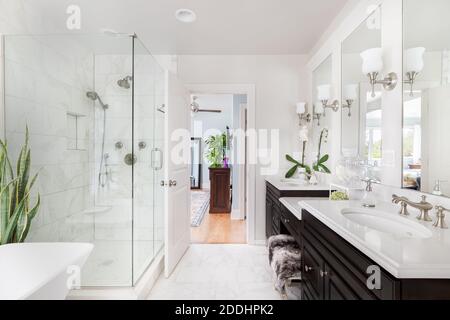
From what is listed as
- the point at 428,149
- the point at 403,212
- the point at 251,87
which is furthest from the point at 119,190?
the point at 428,149

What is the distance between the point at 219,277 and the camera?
7.18ft

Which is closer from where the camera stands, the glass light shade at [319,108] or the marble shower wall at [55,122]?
the marble shower wall at [55,122]

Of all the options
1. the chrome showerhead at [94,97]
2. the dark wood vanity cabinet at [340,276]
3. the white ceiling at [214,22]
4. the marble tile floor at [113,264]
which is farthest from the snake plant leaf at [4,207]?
the dark wood vanity cabinet at [340,276]

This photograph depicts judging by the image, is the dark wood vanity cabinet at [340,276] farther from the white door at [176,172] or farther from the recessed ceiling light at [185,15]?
the recessed ceiling light at [185,15]

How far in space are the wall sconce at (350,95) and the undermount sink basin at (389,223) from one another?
992 mm

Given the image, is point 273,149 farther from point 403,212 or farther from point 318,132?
point 403,212

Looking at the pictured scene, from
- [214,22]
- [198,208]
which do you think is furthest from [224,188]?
[214,22]

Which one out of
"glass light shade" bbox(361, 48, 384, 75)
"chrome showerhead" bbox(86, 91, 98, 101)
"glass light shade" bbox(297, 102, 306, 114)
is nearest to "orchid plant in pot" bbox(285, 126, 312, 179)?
"glass light shade" bbox(297, 102, 306, 114)

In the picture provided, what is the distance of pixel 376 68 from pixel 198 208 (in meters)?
3.99

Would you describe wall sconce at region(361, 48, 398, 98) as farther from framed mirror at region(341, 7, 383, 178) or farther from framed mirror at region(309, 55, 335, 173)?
framed mirror at region(309, 55, 335, 173)

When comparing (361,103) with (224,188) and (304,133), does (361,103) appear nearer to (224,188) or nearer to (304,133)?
(304,133)

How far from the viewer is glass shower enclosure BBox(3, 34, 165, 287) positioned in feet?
5.96

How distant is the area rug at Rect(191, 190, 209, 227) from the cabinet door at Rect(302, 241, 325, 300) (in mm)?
2533

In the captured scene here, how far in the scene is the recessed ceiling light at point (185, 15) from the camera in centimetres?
211
